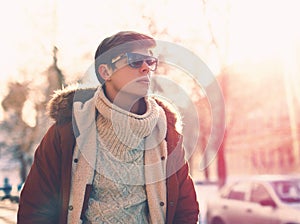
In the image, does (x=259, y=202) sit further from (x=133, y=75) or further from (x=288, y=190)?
(x=133, y=75)

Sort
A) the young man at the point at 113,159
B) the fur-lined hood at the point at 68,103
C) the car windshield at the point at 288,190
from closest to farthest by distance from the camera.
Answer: the young man at the point at 113,159 → the fur-lined hood at the point at 68,103 → the car windshield at the point at 288,190

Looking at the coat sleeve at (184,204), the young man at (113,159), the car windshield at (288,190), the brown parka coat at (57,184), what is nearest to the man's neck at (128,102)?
the young man at (113,159)

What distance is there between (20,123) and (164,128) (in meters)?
20.1

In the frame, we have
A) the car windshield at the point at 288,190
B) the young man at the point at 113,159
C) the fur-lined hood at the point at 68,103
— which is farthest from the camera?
the car windshield at the point at 288,190

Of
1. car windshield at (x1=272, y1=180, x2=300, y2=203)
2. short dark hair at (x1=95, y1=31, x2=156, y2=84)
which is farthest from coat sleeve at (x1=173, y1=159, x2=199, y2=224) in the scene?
car windshield at (x1=272, y1=180, x2=300, y2=203)

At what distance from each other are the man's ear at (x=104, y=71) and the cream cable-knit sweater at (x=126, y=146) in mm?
60

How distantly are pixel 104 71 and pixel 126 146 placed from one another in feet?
1.04

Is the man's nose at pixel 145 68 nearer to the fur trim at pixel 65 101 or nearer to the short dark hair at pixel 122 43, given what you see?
the short dark hair at pixel 122 43

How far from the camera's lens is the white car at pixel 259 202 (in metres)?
9.07

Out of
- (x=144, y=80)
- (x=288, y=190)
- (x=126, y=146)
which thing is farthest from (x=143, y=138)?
(x=288, y=190)

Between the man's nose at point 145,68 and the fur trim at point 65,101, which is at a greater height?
the man's nose at point 145,68

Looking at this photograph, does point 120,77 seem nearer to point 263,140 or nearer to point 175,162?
point 175,162

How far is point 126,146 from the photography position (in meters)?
2.37

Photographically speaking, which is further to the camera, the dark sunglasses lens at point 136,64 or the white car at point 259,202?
the white car at point 259,202
